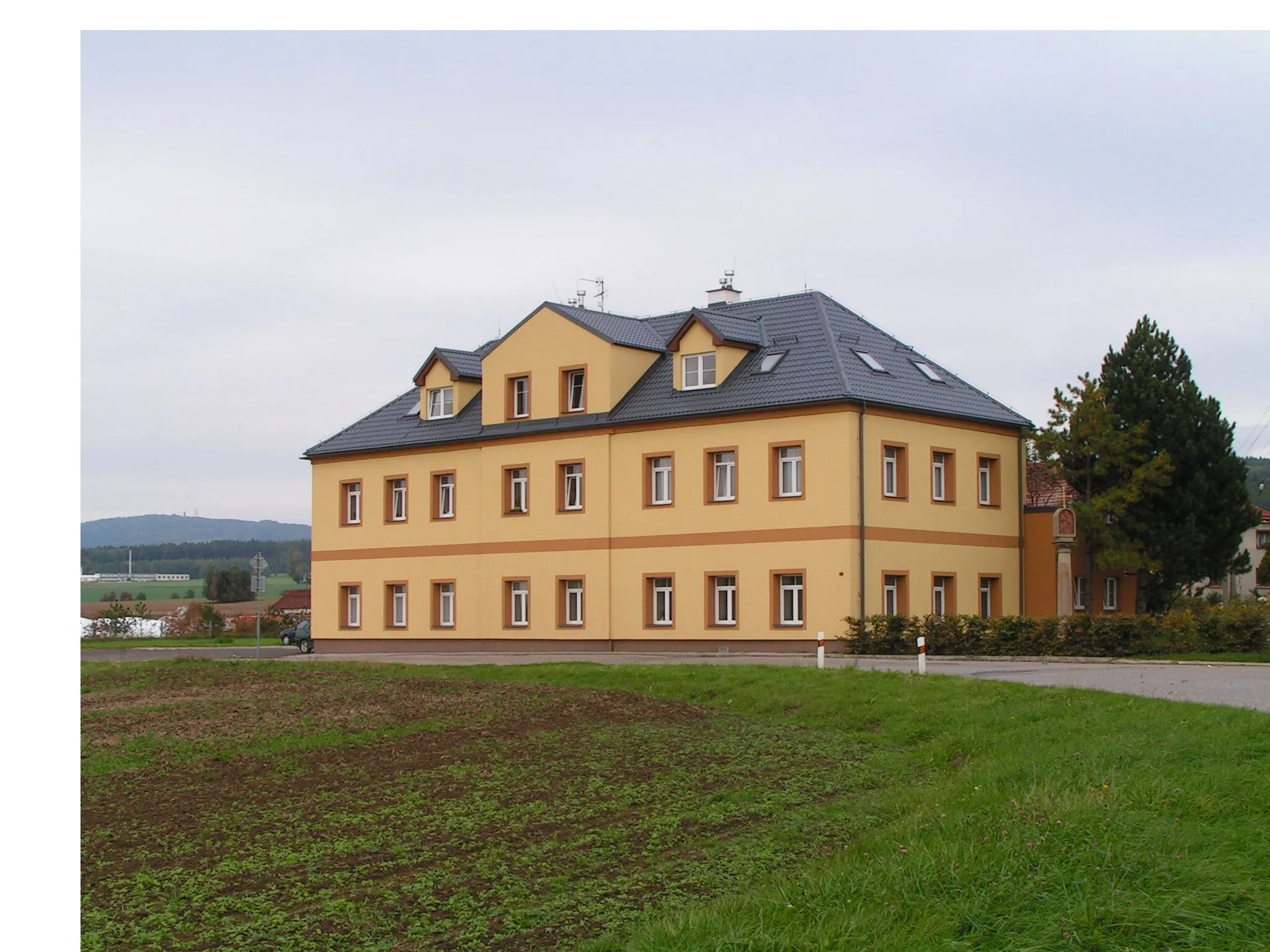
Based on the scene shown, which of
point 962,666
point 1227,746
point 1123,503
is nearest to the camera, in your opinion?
point 1227,746

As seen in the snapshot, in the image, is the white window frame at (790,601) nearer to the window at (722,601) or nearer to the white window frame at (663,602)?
the window at (722,601)

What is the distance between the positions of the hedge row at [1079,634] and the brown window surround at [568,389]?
10.9m

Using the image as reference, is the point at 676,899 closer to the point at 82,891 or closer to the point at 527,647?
the point at 82,891

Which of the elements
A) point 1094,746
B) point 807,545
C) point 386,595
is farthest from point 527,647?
point 1094,746

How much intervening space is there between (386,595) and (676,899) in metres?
38.2

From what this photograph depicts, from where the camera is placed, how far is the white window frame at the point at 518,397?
42844mm

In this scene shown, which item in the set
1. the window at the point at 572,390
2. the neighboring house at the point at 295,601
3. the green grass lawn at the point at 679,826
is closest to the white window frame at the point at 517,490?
the window at the point at 572,390

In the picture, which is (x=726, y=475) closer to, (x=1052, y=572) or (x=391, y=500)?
(x=1052, y=572)

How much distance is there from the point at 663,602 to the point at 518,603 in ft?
17.3

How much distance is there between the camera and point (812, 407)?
36156 mm

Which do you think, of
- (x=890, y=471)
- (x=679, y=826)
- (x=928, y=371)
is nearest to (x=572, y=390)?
(x=890, y=471)

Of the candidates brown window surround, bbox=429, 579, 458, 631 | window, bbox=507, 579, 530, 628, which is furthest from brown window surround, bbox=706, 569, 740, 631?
brown window surround, bbox=429, 579, 458, 631

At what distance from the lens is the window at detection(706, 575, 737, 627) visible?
37469mm

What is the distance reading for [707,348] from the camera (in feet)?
129
